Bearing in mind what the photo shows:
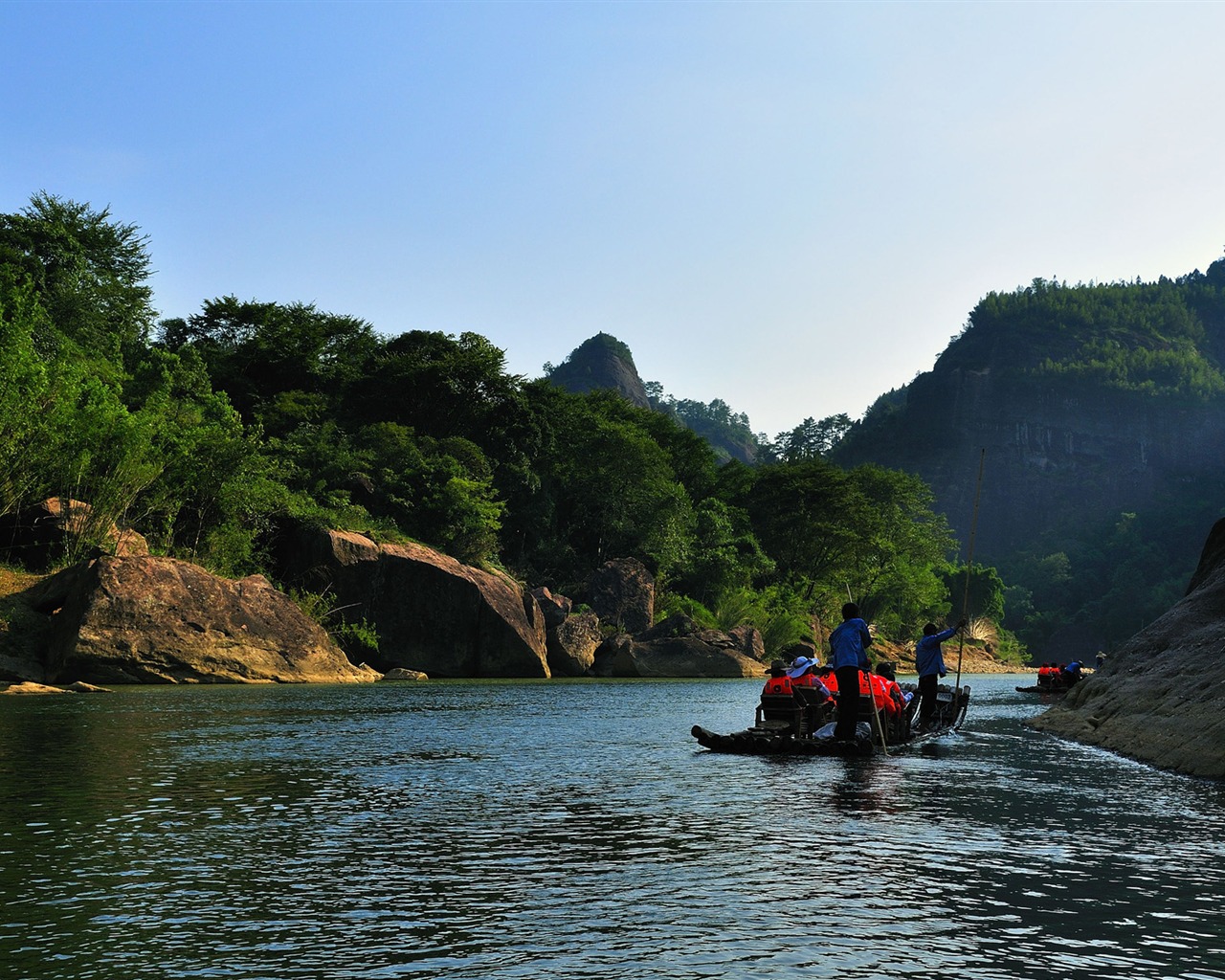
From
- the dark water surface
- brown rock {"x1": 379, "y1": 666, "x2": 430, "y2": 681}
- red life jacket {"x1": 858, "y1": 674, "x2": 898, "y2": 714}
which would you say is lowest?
brown rock {"x1": 379, "y1": 666, "x2": 430, "y2": 681}

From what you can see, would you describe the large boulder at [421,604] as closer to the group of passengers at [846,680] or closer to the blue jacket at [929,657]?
the blue jacket at [929,657]

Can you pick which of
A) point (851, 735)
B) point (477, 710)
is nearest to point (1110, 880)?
point (851, 735)

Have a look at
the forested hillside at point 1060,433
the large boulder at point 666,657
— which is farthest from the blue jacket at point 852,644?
the forested hillside at point 1060,433

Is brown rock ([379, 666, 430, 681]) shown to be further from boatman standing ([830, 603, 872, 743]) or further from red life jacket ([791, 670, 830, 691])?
boatman standing ([830, 603, 872, 743])

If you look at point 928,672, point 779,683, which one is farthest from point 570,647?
point 779,683

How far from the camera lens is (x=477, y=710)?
2898cm

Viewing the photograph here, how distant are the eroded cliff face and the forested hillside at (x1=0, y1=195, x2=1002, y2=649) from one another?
91876 mm

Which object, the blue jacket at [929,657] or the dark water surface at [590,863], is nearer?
the dark water surface at [590,863]

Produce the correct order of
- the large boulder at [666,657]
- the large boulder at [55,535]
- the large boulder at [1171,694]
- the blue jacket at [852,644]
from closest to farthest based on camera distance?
the large boulder at [1171,694] → the blue jacket at [852,644] → the large boulder at [55,535] → the large boulder at [666,657]

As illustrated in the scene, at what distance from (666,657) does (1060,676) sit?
1911 centimetres

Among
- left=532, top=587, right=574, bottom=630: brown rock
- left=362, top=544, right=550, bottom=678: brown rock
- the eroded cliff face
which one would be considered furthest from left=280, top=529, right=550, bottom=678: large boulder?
the eroded cliff face

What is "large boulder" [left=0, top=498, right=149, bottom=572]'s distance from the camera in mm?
39469

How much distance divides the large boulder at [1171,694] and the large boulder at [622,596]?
37400 millimetres

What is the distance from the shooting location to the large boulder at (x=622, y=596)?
63906mm
